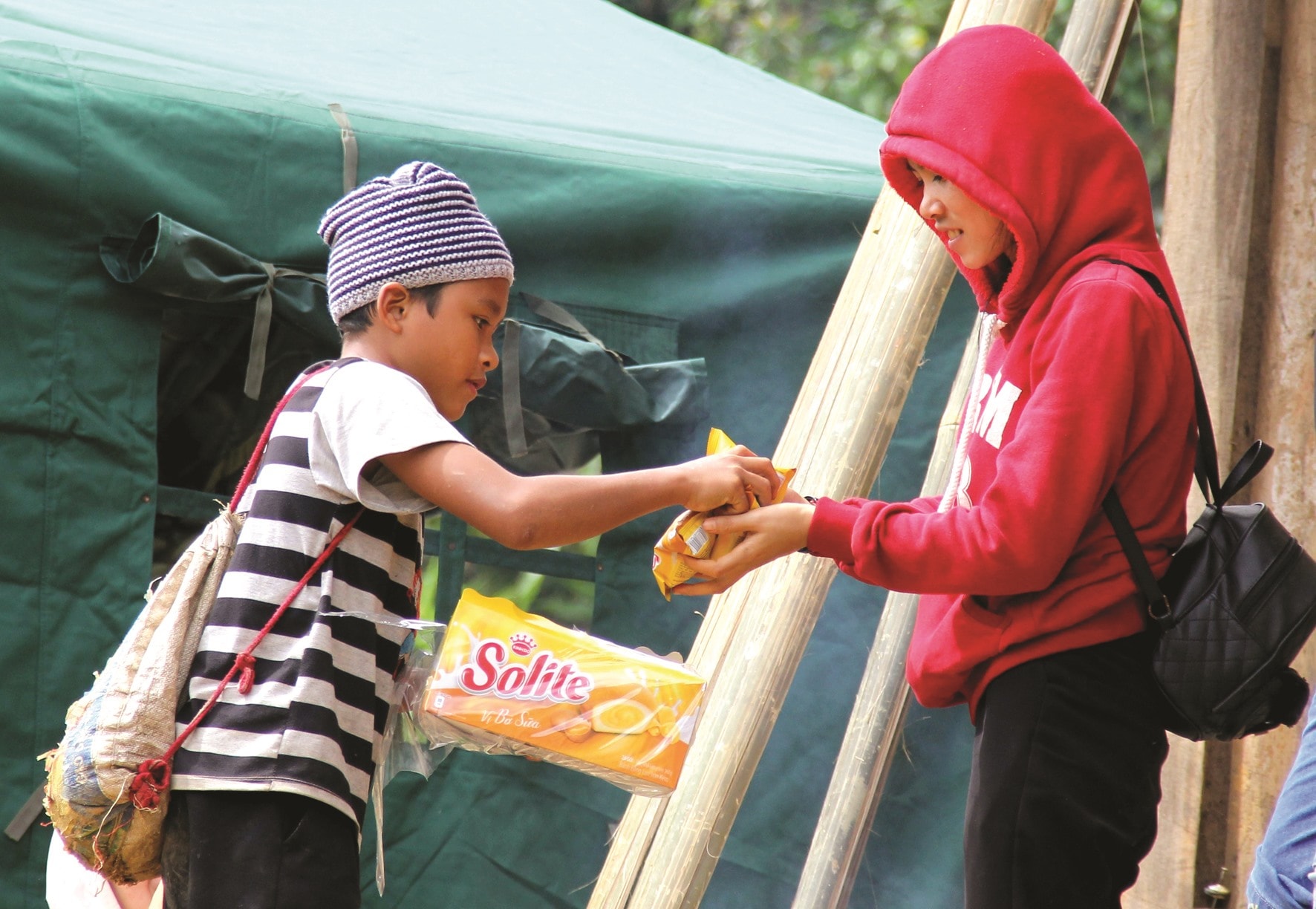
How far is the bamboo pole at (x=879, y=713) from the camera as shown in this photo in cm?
242

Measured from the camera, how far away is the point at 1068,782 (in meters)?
1.46

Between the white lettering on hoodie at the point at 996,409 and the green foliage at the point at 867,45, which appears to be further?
the green foliage at the point at 867,45

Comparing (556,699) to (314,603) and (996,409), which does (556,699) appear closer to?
(314,603)

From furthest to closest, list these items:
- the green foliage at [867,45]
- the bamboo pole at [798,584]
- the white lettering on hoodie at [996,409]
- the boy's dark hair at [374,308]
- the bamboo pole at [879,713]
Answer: the green foliage at [867,45], the bamboo pole at [879,713], the bamboo pole at [798,584], the boy's dark hair at [374,308], the white lettering on hoodie at [996,409]

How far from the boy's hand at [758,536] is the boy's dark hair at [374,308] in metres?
0.46

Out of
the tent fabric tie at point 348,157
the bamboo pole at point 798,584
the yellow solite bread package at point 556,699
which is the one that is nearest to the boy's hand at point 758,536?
the yellow solite bread package at point 556,699

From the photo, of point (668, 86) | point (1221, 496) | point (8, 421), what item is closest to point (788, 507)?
point (1221, 496)

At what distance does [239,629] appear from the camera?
152 centimetres

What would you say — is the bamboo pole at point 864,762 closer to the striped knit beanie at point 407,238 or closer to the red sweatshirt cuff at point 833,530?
the red sweatshirt cuff at point 833,530

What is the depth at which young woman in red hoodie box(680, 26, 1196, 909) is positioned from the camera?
56.7 inches

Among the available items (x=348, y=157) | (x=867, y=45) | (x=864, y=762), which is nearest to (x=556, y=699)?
(x=864, y=762)

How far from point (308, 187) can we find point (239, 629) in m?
1.43

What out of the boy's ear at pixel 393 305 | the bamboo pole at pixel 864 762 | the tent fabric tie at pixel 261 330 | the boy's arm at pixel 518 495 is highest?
the boy's ear at pixel 393 305

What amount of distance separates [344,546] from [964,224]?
862 mm
